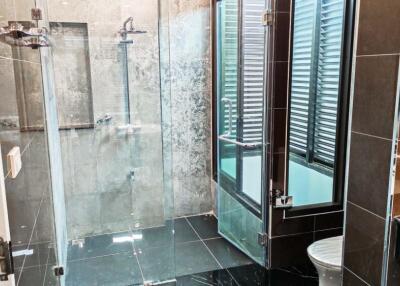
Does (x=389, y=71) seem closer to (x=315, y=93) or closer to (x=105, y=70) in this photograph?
(x=315, y=93)

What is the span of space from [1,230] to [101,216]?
231cm

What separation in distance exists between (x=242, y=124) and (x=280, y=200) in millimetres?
675

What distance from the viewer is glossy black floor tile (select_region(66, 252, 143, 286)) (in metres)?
2.70

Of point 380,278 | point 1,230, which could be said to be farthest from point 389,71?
point 1,230

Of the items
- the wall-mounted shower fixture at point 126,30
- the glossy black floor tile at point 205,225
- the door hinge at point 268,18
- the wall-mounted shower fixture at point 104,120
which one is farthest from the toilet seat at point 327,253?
the wall-mounted shower fixture at point 126,30

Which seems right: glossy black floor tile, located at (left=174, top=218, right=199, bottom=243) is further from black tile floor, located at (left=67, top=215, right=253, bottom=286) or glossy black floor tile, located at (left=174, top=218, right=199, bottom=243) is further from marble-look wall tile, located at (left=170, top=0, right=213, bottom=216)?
marble-look wall tile, located at (left=170, top=0, right=213, bottom=216)

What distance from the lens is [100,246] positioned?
3.12 metres

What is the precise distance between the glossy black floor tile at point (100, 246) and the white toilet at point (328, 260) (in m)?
1.48

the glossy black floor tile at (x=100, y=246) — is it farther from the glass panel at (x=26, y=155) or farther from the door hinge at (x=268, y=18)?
the door hinge at (x=268, y=18)

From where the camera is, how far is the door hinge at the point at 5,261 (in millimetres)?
1046

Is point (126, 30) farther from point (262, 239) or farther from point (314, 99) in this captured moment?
point (262, 239)

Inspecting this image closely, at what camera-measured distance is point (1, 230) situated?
105 cm

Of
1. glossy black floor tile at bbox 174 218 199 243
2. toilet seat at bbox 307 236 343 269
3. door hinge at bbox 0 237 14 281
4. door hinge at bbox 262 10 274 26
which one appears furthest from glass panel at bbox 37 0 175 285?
door hinge at bbox 0 237 14 281

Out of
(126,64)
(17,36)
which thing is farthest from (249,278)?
(17,36)
